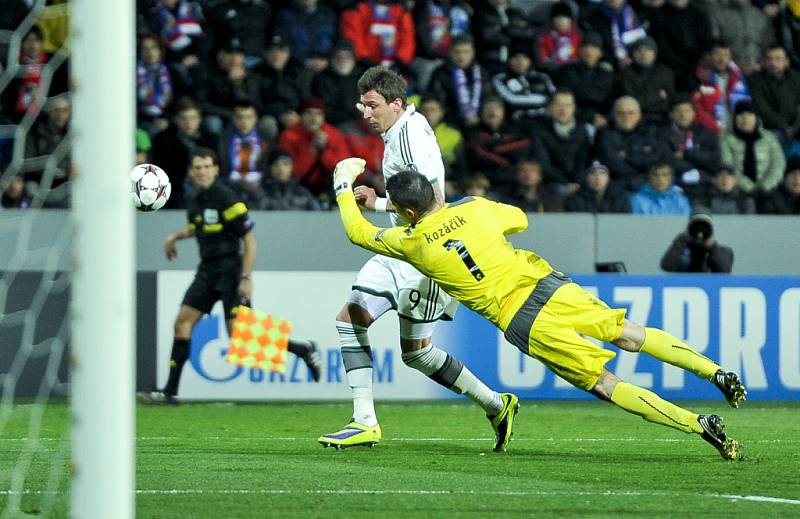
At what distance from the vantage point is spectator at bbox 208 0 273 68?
46.8ft

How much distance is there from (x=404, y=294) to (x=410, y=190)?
3.38 ft

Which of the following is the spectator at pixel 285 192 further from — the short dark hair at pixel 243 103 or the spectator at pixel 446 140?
the spectator at pixel 446 140

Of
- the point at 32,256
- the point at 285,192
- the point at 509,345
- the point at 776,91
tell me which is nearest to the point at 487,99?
the point at 285,192

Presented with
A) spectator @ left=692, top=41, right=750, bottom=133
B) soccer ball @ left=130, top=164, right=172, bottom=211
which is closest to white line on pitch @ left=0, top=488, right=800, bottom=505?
soccer ball @ left=130, top=164, right=172, bottom=211

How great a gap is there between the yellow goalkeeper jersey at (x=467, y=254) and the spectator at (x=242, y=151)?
19.6 feet

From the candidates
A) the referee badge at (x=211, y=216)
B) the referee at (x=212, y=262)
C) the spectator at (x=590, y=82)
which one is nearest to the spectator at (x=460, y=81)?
the spectator at (x=590, y=82)

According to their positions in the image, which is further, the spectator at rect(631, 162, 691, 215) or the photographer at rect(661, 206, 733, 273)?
the spectator at rect(631, 162, 691, 215)

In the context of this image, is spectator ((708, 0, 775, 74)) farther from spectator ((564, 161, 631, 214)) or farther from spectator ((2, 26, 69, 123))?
spectator ((2, 26, 69, 123))

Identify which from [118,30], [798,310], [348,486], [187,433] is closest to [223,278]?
[187,433]

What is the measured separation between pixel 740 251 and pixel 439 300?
5673 mm

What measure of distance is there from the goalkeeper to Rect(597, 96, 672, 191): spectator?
6.65 meters

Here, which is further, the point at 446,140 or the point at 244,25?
the point at 244,25

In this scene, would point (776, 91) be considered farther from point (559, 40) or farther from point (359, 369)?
point (359, 369)

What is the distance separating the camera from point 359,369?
8000 mm
